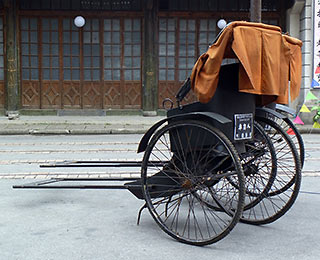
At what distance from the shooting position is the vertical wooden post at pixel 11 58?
1589cm

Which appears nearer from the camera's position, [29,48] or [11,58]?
[11,58]

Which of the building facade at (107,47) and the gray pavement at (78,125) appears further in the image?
the building facade at (107,47)

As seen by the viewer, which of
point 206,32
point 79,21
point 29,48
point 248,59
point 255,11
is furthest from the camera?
point 206,32

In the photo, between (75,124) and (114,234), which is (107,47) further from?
(114,234)

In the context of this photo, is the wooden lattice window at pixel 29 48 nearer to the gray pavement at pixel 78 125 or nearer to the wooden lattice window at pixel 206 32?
the gray pavement at pixel 78 125

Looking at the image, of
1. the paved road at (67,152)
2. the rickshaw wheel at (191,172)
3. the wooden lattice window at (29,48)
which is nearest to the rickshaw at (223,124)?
the rickshaw wheel at (191,172)

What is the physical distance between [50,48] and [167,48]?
3586mm

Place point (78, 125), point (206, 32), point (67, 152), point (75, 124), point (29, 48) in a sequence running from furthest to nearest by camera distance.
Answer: point (206, 32)
point (29, 48)
point (75, 124)
point (78, 125)
point (67, 152)

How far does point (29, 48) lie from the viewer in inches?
642

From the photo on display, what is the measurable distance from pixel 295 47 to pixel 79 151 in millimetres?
5855

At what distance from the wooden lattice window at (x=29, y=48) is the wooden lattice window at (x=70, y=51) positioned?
0.85m

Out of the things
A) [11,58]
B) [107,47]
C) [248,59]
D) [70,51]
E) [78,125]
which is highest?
[107,47]

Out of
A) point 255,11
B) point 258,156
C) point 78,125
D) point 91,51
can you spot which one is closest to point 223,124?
point 258,156

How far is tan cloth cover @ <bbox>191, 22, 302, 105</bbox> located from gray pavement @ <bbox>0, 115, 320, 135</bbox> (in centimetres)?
943
